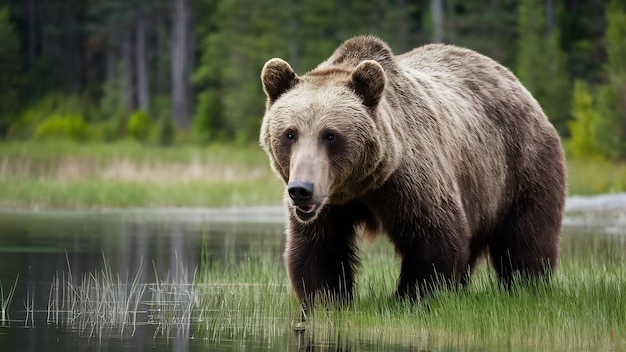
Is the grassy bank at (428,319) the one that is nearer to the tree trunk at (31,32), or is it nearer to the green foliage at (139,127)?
the green foliage at (139,127)

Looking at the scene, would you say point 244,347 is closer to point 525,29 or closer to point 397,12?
point 525,29

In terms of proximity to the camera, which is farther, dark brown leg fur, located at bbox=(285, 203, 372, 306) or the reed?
the reed

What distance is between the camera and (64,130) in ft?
149

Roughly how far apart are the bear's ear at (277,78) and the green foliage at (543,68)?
2737cm

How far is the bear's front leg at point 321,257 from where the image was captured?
27.1 ft

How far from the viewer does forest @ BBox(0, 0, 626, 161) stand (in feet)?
115

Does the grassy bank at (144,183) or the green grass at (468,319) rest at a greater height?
the green grass at (468,319)

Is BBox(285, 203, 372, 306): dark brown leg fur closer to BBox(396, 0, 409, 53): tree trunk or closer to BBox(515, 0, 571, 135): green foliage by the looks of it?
BBox(515, 0, 571, 135): green foliage

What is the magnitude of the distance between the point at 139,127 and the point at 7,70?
330 inches

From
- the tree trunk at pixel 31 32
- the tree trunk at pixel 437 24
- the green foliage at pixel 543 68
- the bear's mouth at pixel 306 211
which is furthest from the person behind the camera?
the tree trunk at pixel 31 32

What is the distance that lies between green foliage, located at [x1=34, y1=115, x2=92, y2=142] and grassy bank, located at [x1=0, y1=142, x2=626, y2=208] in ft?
41.2

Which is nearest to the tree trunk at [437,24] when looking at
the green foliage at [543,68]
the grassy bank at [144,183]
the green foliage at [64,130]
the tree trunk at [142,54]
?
the green foliage at [543,68]

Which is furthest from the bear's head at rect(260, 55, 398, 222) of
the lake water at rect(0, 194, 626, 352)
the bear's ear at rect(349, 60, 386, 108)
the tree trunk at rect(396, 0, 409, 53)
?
the tree trunk at rect(396, 0, 409, 53)

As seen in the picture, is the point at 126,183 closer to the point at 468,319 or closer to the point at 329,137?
the point at 468,319
